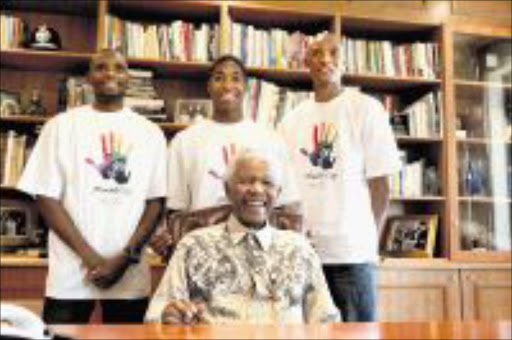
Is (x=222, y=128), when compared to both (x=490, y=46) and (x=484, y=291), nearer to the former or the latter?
(x=484, y=291)

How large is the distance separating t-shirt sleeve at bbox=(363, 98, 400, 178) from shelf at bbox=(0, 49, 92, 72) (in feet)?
5.25

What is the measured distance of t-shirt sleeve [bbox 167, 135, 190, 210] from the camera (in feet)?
8.13

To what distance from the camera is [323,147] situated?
2572 millimetres

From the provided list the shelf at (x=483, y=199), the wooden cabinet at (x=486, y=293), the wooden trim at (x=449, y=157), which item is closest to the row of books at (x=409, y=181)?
the wooden trim at (x=449, y=157)

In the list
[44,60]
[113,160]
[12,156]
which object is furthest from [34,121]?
[113,160]

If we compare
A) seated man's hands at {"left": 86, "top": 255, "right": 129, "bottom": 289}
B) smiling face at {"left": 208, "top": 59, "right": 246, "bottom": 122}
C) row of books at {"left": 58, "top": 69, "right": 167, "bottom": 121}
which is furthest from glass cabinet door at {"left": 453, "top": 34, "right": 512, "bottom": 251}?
seated man's hands at {"left": 86, "top": 255, "right": 129, "bottom": 289}

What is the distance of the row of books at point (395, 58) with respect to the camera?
3928 mm

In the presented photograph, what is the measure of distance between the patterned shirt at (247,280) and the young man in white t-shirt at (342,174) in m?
0.59

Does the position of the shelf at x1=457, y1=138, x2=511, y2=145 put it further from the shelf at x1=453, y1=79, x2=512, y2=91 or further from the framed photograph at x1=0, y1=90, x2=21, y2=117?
the framed photograph at x1=0, y1=90, x2=21, y2=117

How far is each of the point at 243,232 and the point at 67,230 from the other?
0.69 metres

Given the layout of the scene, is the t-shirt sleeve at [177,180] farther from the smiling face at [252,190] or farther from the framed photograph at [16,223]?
the framed photograph at [16,223]

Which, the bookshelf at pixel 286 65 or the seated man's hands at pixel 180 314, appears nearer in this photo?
the seated man's hands at pixel 180 314

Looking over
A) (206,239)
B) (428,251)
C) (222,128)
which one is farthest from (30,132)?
(428,251)

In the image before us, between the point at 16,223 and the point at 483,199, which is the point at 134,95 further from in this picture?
the point at 483,199
